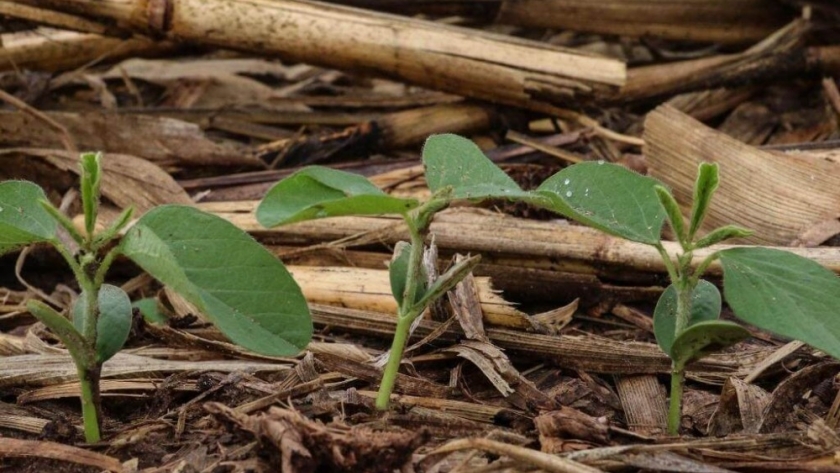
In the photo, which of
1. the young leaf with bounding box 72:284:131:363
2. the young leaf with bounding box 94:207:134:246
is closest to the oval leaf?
the young leaf with bounding box 72:284:131:363

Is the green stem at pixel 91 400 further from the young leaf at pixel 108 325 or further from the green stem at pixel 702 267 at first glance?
the green stem at pixel 702 267

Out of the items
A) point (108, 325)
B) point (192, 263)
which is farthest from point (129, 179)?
point (192, 263)

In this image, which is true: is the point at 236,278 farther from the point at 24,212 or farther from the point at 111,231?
the point at 24,212

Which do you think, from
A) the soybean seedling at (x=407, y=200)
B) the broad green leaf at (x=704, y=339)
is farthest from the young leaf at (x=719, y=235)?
the soybean seedling at (x=407, y=200)

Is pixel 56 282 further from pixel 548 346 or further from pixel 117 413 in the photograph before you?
pixel 548 346

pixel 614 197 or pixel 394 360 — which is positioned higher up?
pixel 614 197

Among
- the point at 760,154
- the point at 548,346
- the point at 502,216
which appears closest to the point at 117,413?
the point at 548,346
